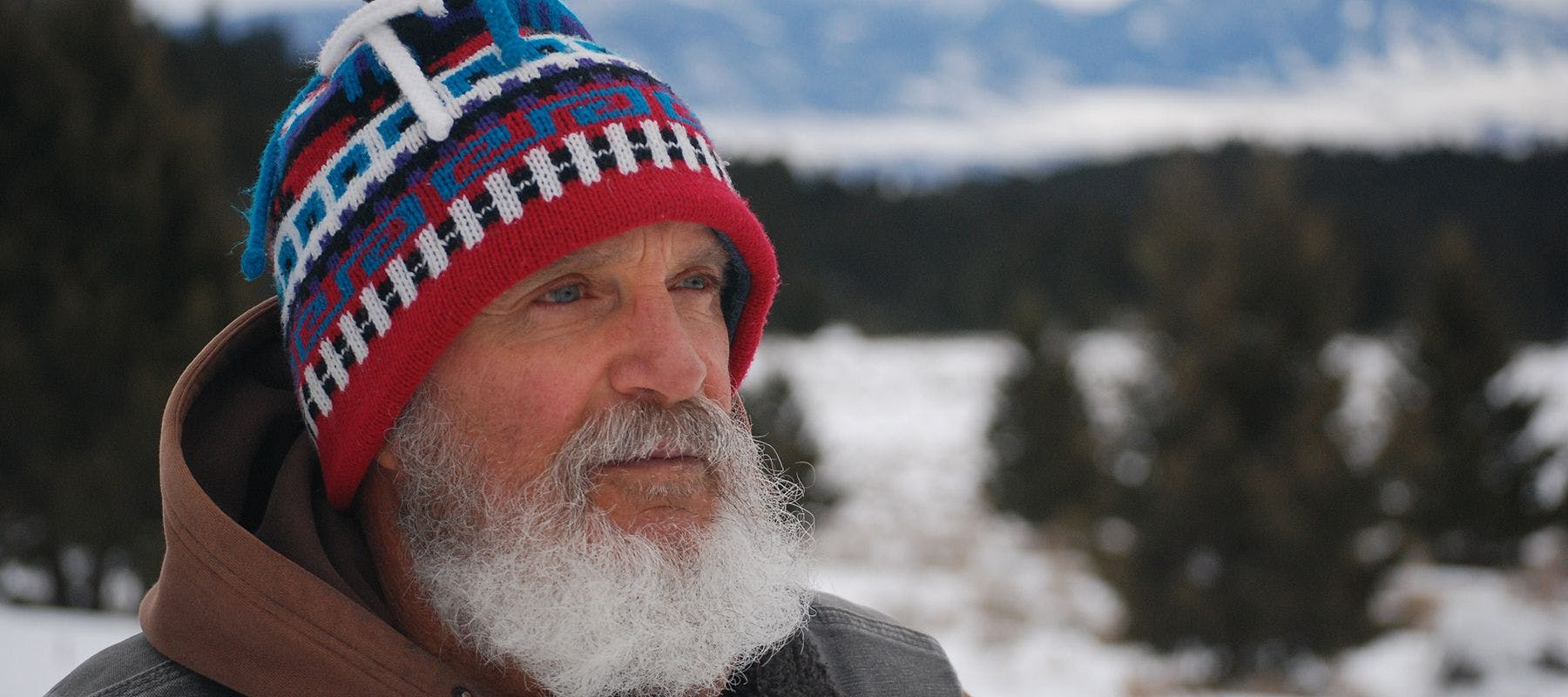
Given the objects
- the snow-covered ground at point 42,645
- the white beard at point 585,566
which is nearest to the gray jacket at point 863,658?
the white beard at point 585,566

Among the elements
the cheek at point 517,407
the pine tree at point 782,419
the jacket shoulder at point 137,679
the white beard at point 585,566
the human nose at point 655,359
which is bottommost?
the jacket shoulder at point 137,679

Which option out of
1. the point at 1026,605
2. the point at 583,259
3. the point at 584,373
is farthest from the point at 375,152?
the point at 1026,605

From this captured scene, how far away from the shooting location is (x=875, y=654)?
180 centimetres

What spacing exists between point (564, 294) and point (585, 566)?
39 cm

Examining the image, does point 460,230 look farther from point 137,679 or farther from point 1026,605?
point 1026,605

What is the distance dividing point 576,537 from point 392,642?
11.0 inches

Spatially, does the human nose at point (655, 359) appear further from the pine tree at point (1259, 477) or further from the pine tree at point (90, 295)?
the pine tree at point (1259, 477)

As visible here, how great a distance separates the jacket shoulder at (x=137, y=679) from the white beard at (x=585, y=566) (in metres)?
0.32

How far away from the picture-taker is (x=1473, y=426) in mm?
13328

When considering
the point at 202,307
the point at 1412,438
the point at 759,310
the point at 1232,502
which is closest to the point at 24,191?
the point at 202,307

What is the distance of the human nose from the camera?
4.83 ft

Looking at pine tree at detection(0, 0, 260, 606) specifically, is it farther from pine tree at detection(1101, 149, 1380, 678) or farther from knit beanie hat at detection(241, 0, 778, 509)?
pine tree at detection(1101, 149, 1380, 678)

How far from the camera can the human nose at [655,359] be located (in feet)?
4.83

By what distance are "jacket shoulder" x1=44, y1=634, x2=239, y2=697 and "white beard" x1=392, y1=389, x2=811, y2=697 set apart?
1.04 feet
